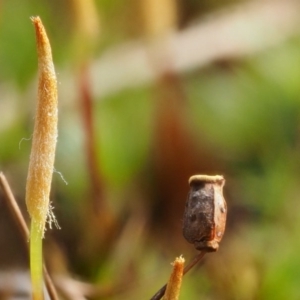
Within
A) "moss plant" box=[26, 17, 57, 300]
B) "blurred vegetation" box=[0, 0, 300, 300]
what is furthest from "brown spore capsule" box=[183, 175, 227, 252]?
"blurred vegetation" box=[0, 0, 300, 300]

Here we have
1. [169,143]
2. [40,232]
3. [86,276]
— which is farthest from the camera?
[169,143]

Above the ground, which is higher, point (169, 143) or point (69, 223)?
point (169, 143)

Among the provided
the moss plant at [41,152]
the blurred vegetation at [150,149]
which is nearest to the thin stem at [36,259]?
the moss plant at [41,152]

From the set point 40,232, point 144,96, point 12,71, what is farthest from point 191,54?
point 40,232

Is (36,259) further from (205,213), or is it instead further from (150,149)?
(150,149)

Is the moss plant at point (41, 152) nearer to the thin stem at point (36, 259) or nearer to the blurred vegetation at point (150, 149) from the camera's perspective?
the thin stem at point (36, 259)

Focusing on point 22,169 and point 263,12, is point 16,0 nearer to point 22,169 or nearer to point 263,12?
point 22,169
